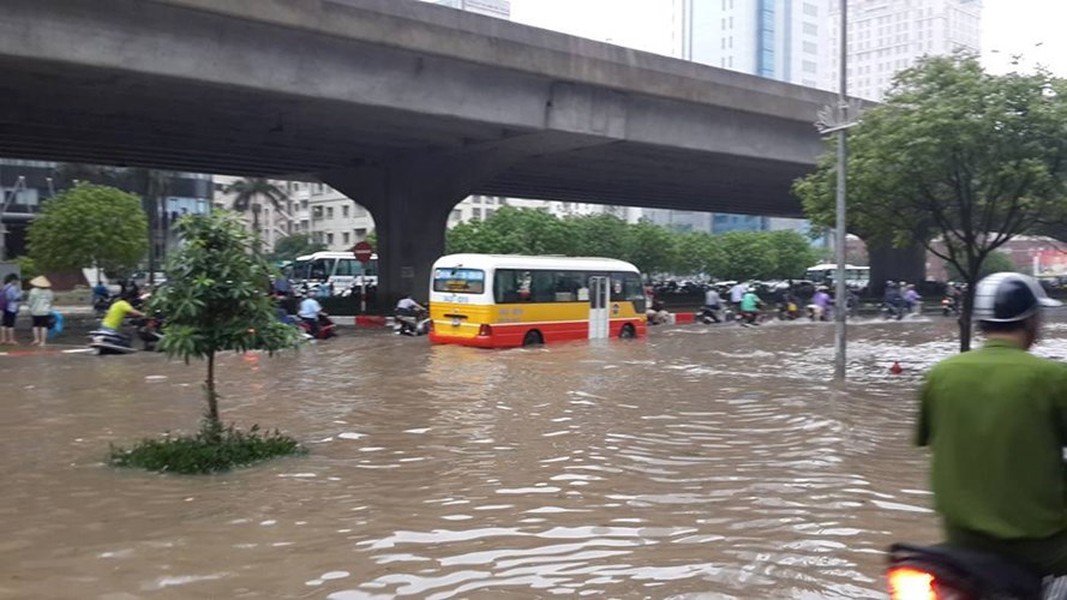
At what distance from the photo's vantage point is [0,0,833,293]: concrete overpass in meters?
20.2

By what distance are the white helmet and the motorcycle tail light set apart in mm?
967

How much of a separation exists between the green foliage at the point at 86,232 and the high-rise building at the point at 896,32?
84480 mm

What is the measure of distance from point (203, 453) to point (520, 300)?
14.2 meters

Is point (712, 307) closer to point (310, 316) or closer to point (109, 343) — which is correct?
point (310, 316)

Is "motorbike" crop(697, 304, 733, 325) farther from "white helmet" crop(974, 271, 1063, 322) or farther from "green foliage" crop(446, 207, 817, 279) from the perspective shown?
"white helmet" crop(974, 271, 1063, 322)

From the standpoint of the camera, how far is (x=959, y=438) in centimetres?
327

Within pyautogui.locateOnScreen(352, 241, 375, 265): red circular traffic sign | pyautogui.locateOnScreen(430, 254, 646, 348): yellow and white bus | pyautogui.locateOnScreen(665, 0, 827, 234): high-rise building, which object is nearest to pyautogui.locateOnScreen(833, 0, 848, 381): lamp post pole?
pyautogui.locateOnScreen(430, 254, 646, 348): yellow and white bus

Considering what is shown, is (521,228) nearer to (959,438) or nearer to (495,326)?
(495,326)

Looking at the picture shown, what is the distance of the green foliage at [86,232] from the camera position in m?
47.2

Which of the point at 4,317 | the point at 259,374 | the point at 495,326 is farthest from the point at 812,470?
the point at 4,317

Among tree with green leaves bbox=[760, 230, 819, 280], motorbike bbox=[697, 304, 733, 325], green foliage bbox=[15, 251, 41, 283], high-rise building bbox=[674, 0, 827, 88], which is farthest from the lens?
high-rise building bbox=[674, 0, 827, 88]

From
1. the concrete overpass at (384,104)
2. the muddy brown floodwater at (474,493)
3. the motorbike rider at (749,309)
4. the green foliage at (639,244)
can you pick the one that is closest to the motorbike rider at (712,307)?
the motorbike rider at (749,309)

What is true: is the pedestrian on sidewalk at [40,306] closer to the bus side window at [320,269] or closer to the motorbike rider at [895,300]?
the motorbike rider at [895,300]

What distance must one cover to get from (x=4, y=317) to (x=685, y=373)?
15.8 metres
